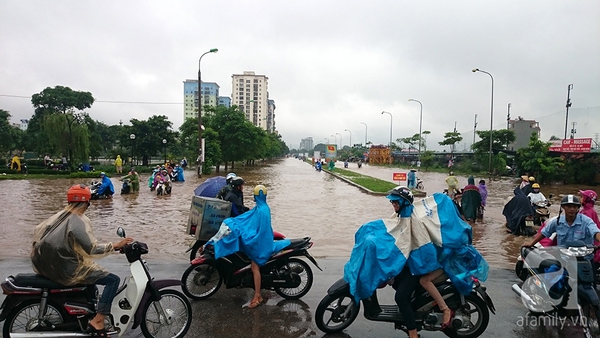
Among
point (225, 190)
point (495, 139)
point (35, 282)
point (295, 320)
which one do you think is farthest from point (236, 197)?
point (495, 139)

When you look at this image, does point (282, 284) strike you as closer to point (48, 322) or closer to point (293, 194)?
point (48, 322)

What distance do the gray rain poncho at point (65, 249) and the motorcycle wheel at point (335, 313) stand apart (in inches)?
93.0

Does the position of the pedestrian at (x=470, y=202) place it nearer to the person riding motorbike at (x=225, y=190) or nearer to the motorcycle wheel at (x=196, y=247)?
the person riding motorbike at (x=225, y=190)

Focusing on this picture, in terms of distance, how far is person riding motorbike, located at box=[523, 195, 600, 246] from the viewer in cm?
450

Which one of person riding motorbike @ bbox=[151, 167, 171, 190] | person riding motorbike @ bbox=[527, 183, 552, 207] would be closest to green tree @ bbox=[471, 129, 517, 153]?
person riding motorbike @ bbox=[527, 183, 552, 207]

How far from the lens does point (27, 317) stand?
3.88 metres

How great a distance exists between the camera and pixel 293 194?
19656 millimetres

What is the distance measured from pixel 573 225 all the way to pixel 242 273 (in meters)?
4.06

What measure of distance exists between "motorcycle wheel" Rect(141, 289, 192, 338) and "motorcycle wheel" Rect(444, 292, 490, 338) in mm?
2789

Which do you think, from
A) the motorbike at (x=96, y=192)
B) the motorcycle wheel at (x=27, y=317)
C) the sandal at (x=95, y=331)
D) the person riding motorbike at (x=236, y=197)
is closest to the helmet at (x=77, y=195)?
the motorcycle wheel at (x=27, y=317)

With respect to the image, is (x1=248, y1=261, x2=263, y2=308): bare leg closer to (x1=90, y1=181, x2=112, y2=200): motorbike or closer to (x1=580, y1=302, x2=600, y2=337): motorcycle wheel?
(x1=580, y1=302, x2=600, y2=337): motorcycle wheel

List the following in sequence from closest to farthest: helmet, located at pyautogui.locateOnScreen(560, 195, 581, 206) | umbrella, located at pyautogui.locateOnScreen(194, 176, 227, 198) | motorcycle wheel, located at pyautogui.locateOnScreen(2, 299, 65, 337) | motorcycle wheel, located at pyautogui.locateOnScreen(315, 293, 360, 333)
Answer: motorcycle wheel, located at pyautogui.locateOnScreen(2, 299, 65, 337) → motorcycle wheel, located at pyautogui.locateOnScreen(315, 293, 360, 333) → helmet, located at pyautogui.locateOnScreen(560, 195, 581, 206) → umbrella, located at pyautogui.locateOnScreen(194, 176, 227, 198)

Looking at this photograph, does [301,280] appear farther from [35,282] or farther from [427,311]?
[35,282]

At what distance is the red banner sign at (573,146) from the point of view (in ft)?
103
